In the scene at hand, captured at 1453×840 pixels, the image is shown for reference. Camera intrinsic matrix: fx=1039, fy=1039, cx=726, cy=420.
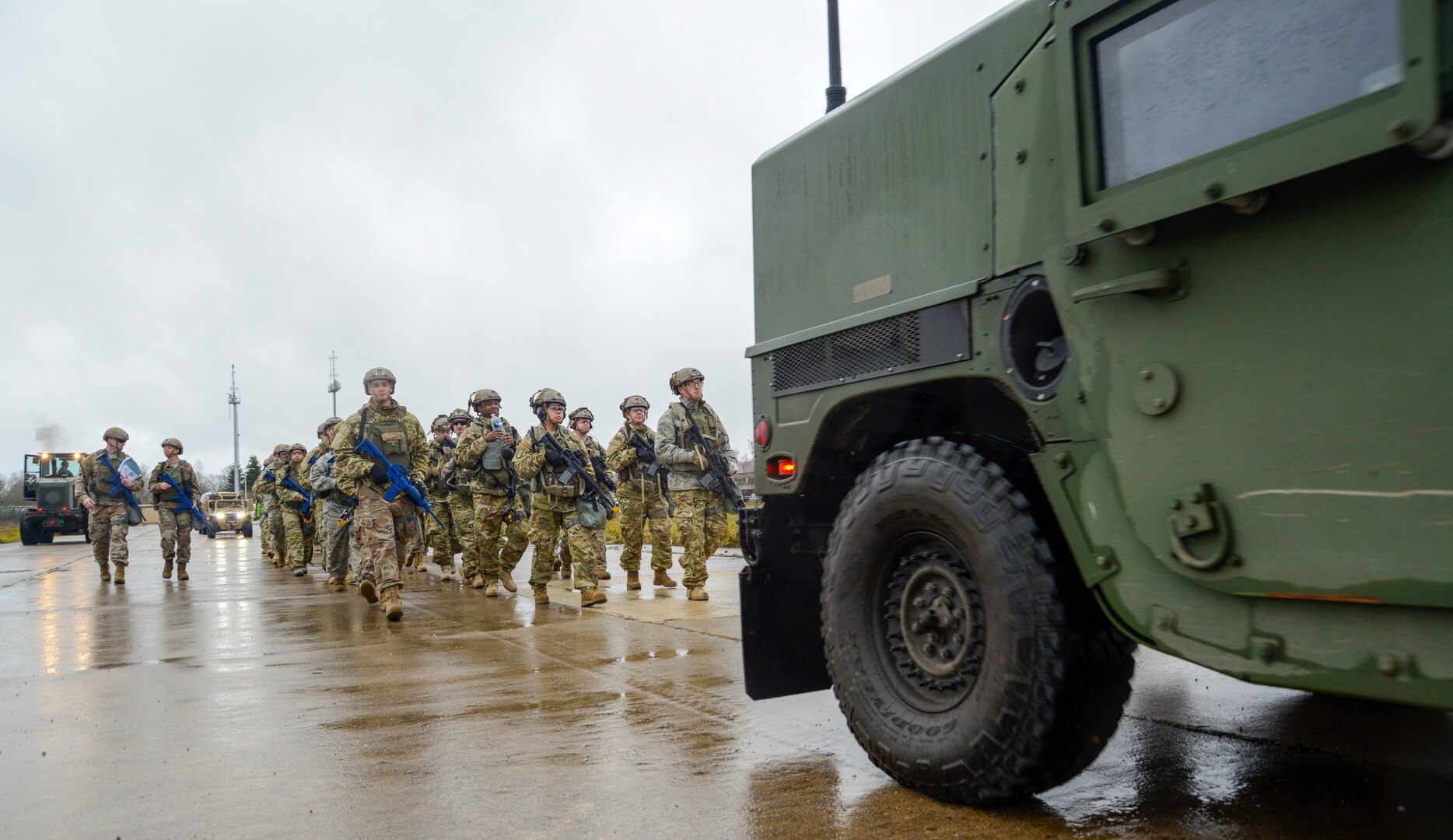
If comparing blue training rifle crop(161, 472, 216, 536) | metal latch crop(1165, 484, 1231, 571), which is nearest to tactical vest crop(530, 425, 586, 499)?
metal latch crop(1165, 484, 1231, 571)

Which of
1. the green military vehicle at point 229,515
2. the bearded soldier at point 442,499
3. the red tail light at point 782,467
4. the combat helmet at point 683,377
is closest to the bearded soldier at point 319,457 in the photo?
the bearded soldier at point 442,499

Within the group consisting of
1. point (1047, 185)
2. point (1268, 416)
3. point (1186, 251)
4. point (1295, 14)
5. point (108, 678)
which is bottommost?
point (108, 678)

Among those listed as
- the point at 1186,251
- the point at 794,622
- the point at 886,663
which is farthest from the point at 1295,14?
the point at 794,622

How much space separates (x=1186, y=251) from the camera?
7.70 ft

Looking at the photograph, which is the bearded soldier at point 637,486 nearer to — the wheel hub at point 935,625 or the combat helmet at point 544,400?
the combat helmet at point 544,400

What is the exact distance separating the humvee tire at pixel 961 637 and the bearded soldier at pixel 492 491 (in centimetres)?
810

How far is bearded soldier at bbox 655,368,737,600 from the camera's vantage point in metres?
9.93

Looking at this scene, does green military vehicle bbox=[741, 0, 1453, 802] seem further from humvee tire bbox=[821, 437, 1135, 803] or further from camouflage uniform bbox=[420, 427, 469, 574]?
camouflage uniform bbox=[420, 427, 469, 574]

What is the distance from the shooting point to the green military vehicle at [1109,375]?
196 centimetres

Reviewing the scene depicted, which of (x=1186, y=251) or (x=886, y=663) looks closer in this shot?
(x=1186, y=251)

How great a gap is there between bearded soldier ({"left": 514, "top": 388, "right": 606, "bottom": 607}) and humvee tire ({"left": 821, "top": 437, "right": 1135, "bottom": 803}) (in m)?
6.79

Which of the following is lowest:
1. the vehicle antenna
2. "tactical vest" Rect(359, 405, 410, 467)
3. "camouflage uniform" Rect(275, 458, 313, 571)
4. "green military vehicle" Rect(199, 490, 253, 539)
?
"green military vehicle" Rect(199, 490, 253, 539)

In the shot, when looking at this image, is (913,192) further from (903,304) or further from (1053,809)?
(1053,809)

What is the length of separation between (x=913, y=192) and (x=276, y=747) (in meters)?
3.36
